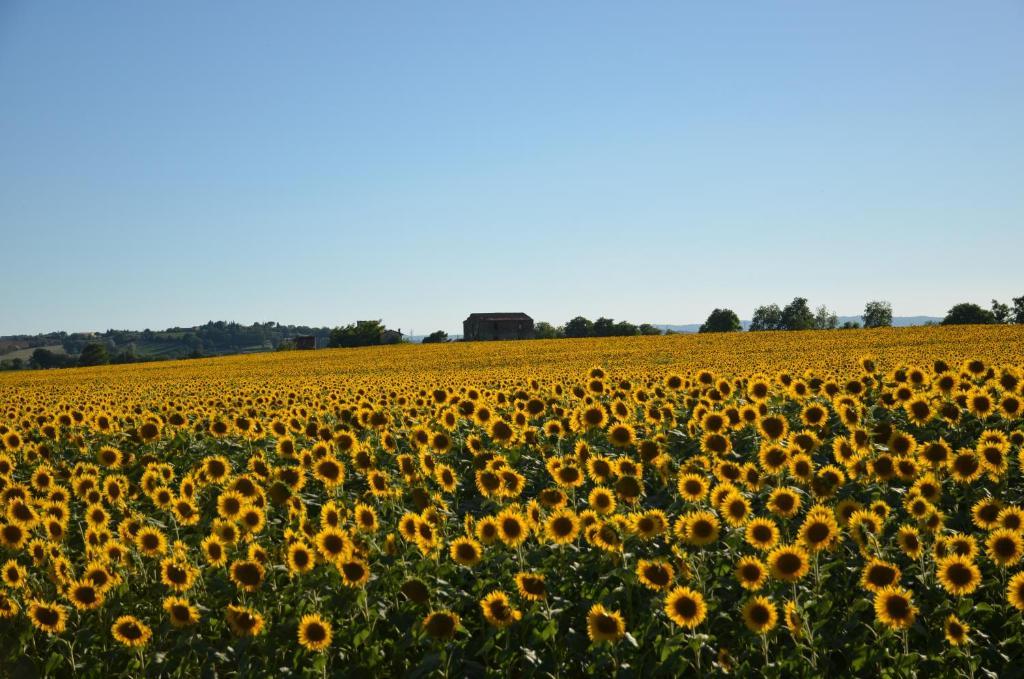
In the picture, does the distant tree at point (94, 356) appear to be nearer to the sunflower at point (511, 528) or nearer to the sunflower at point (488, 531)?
the sunflower at point (488, 531)

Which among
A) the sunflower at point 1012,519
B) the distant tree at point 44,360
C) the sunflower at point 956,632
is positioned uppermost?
the distant tree at point 44,360

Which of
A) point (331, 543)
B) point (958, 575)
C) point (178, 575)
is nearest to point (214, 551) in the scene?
point (178, 575)

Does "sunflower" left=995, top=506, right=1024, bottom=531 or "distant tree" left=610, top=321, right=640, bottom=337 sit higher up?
"distant tree" left=610, top=321, right=640, bottom=337

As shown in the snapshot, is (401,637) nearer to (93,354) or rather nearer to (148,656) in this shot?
(148,656)

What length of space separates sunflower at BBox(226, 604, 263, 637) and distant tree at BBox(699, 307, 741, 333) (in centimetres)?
10623

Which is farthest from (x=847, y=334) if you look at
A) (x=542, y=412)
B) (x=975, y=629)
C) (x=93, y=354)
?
(x=93, y=354)

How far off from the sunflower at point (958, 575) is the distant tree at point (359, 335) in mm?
95364

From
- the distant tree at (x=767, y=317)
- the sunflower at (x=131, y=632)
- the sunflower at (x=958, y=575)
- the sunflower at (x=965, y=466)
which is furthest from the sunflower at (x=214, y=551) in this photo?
the distant tree at (x=767, y=317)

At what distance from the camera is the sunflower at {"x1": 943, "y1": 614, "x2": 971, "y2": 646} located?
5.14m

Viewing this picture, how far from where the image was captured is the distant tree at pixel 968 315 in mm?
84688

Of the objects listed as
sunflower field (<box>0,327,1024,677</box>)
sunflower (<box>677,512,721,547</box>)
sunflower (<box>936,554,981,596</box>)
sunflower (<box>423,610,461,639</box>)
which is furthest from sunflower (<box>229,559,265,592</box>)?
sunflower (<box>936,554,981,596</box>)

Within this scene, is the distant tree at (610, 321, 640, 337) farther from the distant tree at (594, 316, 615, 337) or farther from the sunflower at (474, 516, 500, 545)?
the sunflower at (474, 516, 500, 545)

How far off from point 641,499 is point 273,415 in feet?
21.9

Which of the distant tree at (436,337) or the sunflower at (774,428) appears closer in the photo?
the sunflower at (774,428)
